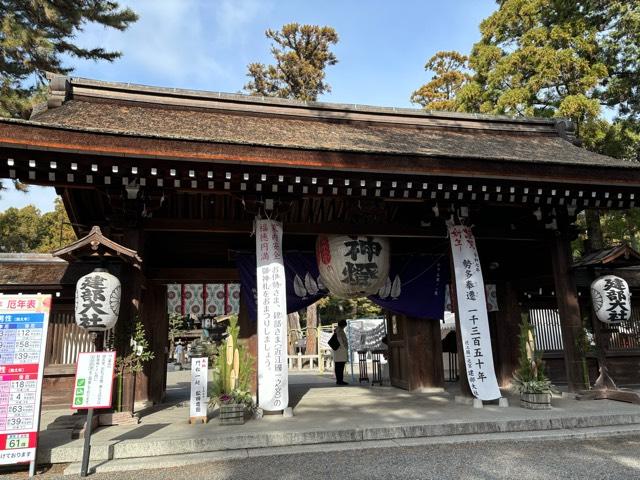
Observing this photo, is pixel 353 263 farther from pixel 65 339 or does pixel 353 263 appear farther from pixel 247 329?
pixel 65 339

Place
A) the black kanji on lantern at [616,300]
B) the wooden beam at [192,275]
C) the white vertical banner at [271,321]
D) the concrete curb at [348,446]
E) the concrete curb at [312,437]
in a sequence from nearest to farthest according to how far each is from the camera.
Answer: the concrete curb at [348,446] < the concrete curb at [312,437] < the white vertical banner at [271,321] < the black kanji on lantern at [616,300] < the wooden beam at [192,275]

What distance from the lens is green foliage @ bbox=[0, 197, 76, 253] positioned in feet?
108

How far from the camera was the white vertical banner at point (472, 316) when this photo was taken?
740 centimetres

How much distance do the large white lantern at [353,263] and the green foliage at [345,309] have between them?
22.2 meters

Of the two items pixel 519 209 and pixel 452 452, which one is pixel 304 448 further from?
pixel 519 209

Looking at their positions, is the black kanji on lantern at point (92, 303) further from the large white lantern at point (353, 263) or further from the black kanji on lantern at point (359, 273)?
the black kanji on lantern at point (359, 273)

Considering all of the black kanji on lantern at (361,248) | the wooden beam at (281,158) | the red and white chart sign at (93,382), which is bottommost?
the red and white chart sign at (93,382)

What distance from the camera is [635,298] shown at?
34.4 ft

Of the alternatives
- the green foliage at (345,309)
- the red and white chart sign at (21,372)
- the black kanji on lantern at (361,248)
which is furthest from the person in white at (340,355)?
the green foliage at (345,309)

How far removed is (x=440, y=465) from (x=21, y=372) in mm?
4736

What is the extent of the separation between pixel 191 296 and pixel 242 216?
8.34 ft

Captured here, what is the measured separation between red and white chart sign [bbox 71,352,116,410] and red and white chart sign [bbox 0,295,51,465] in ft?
1.64

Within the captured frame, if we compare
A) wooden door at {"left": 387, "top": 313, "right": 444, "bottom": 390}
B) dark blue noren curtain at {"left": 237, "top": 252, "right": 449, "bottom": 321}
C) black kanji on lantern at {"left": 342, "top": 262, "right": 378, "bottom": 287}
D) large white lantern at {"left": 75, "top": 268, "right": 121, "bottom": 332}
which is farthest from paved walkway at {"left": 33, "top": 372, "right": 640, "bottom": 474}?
black kanji on lantern at {"left": 342, "top": 262, "right": 378, "bottom": 287}

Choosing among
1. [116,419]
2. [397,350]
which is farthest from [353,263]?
[116,419]
